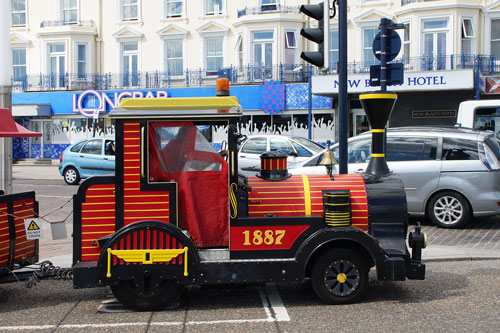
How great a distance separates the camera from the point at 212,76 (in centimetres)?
3058

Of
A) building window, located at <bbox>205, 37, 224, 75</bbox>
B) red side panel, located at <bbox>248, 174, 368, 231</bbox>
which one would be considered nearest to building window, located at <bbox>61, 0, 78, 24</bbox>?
building window, located at <bbox>205, 37, 224, 75</bbox>

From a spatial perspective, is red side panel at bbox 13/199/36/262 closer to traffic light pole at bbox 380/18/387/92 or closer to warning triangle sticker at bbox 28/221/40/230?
warning triangle sticker at bbox 28/221/40/230

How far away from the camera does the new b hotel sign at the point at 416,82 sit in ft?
78.7

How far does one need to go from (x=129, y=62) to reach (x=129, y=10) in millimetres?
2747

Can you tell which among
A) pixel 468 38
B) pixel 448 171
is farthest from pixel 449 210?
pixel 468 38

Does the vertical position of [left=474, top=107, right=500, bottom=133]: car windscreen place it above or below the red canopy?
above

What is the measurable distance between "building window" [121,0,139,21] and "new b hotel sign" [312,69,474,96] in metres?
11.7

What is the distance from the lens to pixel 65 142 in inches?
1308

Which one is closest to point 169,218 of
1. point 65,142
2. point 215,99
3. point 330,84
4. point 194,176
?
point 194,176

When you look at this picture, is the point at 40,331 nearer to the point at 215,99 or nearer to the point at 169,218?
the point at 169,218

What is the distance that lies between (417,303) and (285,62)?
78.3 ft

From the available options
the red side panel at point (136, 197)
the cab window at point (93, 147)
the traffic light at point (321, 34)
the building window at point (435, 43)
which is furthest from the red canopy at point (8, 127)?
the building window at point (435, 43)

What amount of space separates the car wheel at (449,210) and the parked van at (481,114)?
5476 millimetres

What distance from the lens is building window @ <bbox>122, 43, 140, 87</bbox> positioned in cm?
3176
